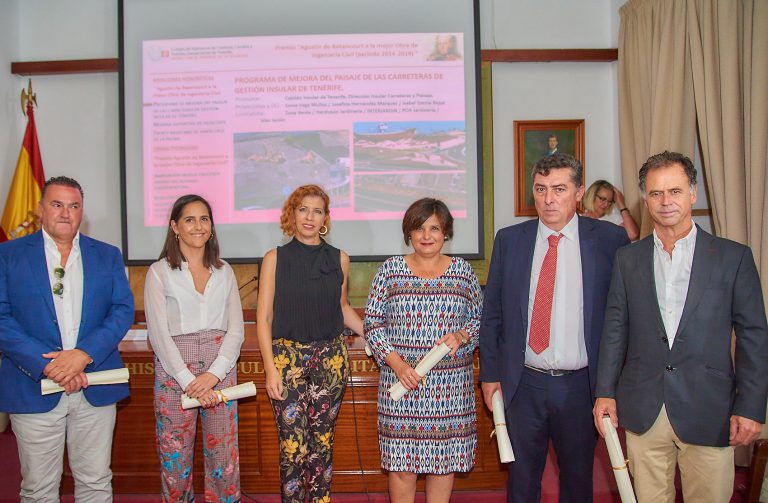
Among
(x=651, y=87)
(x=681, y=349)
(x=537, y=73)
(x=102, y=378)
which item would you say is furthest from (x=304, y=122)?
(x=681, y=349)

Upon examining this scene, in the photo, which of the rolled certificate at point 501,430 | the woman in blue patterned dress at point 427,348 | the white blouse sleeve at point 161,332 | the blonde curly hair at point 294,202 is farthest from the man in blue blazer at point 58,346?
the rolled certificate at point 501,430

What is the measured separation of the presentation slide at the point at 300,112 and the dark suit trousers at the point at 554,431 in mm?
2288

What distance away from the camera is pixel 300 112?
4.25 metres

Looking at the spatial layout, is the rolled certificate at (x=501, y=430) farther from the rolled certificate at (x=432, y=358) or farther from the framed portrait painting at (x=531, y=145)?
the framed portrait painting at (x=531, y=145)

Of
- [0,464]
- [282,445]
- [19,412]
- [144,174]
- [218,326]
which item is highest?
[144,174]

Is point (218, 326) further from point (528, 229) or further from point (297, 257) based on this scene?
point (528, 229)

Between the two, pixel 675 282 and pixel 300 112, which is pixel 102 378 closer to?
pixel 675 282

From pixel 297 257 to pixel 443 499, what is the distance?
1170 millimetres

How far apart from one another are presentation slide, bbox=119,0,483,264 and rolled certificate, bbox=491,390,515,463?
7.17 feet

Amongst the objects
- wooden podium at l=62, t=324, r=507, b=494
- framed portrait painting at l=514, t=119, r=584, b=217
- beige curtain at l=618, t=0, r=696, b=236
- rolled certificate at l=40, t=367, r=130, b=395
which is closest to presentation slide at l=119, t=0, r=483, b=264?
framed portrait painting at l=514, t=119, r=584, b=217

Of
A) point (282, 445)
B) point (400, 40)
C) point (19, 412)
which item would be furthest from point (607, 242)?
point (400, 40)

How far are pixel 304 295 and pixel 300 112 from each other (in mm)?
2240

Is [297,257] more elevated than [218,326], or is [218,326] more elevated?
[297,257]

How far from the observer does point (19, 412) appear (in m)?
2.21
